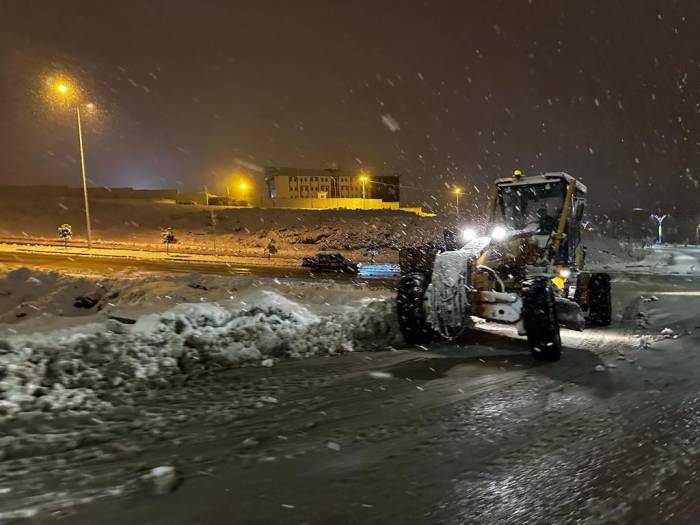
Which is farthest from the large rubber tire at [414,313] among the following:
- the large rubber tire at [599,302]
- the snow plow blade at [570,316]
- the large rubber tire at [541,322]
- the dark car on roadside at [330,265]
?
the dark car on roadside at [330,265]

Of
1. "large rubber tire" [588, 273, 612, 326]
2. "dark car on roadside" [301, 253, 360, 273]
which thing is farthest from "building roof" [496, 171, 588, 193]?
"dark car on roadside" [301, 253, 360, 273]

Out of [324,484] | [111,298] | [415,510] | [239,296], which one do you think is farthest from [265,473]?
[111,298]

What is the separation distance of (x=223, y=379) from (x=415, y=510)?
3.69m

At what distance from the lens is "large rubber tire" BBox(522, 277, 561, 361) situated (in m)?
7.62

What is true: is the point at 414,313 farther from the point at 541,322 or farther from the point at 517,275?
the point at 517,275

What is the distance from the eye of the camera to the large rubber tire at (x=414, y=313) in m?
8.82

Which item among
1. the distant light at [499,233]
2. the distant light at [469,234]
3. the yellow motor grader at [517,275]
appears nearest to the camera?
the yellow motor grader at [517,275]

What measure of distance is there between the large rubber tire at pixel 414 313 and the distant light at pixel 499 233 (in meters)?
2.40

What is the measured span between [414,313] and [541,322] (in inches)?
80.4

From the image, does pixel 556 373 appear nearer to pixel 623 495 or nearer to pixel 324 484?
pixel 623 495

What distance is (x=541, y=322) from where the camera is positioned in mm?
7652

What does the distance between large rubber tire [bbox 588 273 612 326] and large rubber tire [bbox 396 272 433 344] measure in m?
4.19

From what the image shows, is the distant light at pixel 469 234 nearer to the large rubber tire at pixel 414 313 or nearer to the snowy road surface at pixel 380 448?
the large rubber tire at pixel 414 313

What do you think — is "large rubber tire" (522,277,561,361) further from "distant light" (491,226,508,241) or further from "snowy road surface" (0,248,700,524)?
"distant light" (491,226,508,241)
